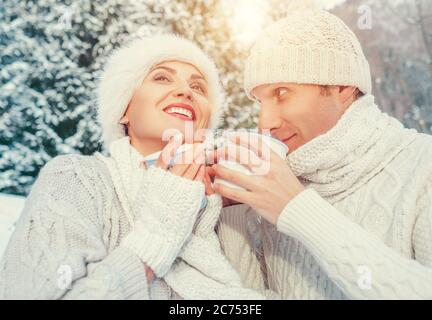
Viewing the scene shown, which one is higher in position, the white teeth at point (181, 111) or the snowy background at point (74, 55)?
the snowy background at point (74, 55)

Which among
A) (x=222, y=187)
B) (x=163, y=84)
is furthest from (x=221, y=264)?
(x=163, y=84)

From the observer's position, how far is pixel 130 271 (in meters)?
0.93

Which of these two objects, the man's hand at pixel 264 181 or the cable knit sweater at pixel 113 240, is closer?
the cable knit sweater at pixel 113 240

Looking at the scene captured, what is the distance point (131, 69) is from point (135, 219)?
54 cm

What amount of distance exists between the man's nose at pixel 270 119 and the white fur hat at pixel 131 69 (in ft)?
1.09

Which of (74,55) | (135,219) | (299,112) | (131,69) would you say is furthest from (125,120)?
(74,55)

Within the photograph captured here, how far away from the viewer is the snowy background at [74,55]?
2.93 metres

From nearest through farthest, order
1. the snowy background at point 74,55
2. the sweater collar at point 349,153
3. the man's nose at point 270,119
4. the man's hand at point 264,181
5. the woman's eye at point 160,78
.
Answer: the man's hand at point 264,181
the sweater collar at point 349,153
the man's nose at point 270,119
the woman's eye at point 160,78
the snowy background at point 74,55

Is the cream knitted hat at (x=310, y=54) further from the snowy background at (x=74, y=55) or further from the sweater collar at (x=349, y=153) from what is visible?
Answer: the snowy background at (x=74, y=55)

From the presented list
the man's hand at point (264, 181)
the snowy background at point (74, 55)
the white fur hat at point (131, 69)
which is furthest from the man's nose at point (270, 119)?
the snowy background at point (74, 55)

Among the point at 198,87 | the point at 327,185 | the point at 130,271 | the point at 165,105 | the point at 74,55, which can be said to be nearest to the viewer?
the point at 130,271

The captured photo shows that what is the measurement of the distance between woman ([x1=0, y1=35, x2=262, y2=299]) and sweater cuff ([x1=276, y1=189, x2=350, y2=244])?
0.20 m

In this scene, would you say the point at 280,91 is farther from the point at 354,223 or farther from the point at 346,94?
the point at 354,223

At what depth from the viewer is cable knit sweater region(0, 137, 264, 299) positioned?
0.90 metres
